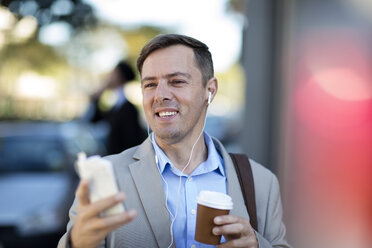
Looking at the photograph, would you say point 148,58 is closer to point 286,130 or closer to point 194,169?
point 194,169

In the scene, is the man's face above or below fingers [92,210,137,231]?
above

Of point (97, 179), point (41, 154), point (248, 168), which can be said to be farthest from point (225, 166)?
point (41, 154)

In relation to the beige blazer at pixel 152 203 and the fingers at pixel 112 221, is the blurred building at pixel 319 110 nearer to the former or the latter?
the beige blazer at pixel 152 203

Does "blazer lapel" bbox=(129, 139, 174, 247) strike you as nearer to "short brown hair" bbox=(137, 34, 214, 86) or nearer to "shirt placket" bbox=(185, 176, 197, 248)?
"shirt placket" bbox=(185, 176, 197, 248)

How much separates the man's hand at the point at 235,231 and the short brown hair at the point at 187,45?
75cm

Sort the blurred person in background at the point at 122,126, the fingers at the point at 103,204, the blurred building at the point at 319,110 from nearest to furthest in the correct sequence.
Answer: the fingers at the point at 103,204 → the blurred building at the point at 319,110 → the blurred person in background at the point at 122,126

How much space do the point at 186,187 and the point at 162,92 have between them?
43cm

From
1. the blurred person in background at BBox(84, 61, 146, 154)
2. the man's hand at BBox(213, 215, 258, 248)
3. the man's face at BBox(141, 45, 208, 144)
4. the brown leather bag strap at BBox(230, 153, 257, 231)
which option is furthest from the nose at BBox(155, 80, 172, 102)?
the blurred person in background at BBox(84, 61, 146, 154)

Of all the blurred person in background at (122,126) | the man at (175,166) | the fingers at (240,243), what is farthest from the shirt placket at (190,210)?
the blurred person in background at (122,126)

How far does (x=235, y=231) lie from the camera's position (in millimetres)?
1710

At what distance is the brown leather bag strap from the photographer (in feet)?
6.84

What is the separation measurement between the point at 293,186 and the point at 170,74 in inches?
94.4

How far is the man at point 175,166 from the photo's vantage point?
1.93m

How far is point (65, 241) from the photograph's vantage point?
172 centimetres
